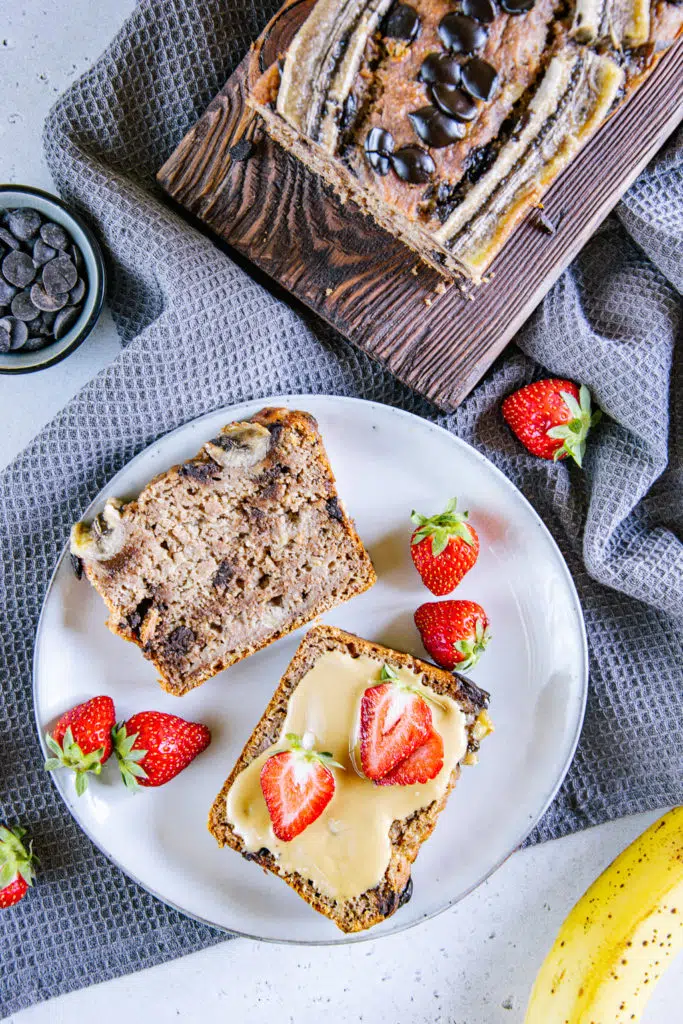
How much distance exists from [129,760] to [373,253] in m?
1.57

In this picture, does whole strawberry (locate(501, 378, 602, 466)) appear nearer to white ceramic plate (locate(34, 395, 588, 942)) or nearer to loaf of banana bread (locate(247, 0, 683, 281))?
white ceramic plate (locate(34, 395, 588, 942))

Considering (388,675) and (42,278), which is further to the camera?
(42,278)

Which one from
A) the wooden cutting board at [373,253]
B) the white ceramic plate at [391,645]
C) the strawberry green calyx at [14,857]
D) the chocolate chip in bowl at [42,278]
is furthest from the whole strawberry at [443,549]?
the strawberry green calyx at [14,857]

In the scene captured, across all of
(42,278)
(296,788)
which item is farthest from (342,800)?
(42,278)

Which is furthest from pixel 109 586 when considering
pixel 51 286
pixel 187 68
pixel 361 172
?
pixel 187 68

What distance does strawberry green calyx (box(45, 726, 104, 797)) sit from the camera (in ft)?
7.89

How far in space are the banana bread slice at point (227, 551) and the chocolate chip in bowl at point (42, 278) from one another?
1.70ft

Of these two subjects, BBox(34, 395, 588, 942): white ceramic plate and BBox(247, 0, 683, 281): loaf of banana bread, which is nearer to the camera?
BBox(247, 0, 683, 281): loaf of banana bread

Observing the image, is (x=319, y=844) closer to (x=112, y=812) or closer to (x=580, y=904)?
(x=112, y=812)

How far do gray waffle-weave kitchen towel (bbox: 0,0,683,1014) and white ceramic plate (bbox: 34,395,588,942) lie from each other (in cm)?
14

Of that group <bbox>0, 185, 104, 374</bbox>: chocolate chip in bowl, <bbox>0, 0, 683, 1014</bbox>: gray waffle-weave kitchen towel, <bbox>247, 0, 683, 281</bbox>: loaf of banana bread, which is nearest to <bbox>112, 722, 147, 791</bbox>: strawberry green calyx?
<bbox>0, 0, 683, 1014</bbox>: gray waffle-weave kitchen towel

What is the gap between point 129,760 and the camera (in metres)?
2.44

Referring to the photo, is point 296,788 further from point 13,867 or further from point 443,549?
point 13,867

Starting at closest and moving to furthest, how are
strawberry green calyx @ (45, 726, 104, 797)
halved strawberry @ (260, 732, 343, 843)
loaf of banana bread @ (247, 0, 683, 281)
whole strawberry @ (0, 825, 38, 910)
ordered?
loaf of banana bread @ (247, 0, 683, 281) < halved strawberry @ (260, 732, 343, 843) < strawberry green calyx @ (45, 726, 104, 797) < whole strawberry @ (0, 825, 38, 910)
